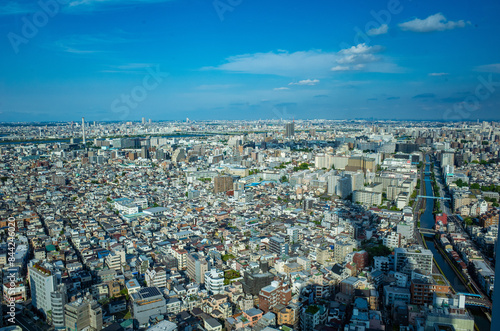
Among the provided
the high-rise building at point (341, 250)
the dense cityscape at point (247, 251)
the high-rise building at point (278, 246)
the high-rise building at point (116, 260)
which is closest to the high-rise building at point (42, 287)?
the dense cityscape at point (247, 251)

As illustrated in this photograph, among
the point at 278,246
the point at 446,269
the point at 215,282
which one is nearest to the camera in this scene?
the point at 215,282

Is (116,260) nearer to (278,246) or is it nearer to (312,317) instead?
(278,246)

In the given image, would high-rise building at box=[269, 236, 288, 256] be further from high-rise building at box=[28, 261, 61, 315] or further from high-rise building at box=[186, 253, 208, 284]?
high-rise building at box=[28, 261, 61, 315]

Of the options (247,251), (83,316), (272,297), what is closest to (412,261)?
(272,297)

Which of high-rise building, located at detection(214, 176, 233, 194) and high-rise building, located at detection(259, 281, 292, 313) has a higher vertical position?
high-rise building, located at detection(214, 176, 233, 194)

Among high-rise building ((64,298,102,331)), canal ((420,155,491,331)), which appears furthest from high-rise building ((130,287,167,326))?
canal ((420,155,491,331))

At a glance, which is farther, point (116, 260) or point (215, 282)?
point (116, 260)

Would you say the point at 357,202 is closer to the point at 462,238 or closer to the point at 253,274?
the point at 462,238
